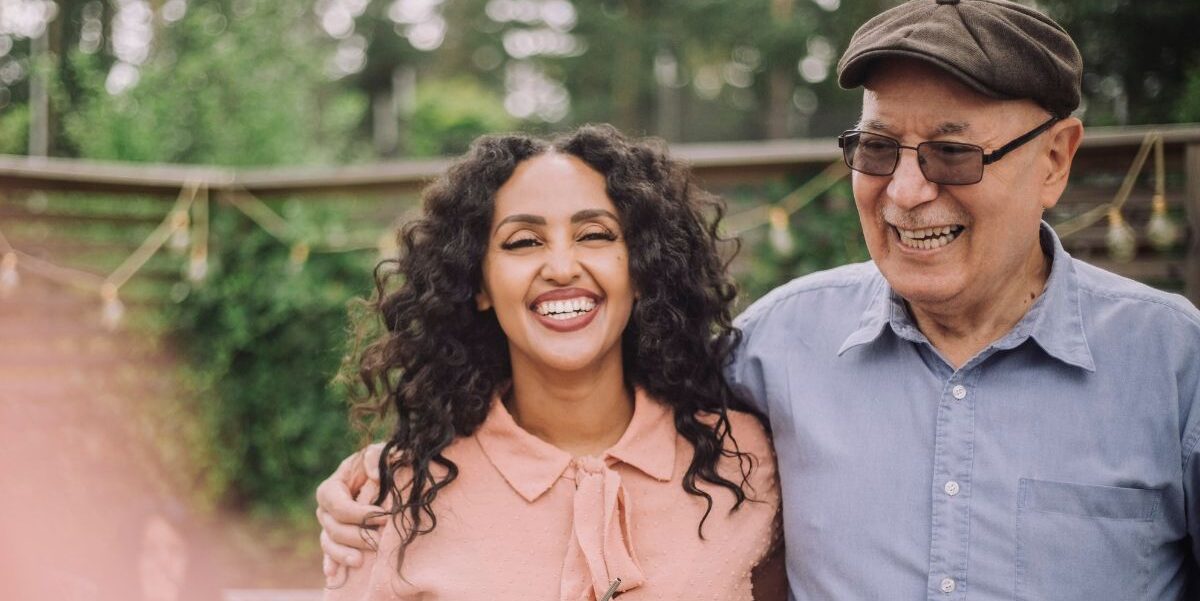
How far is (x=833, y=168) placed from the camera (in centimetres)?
421

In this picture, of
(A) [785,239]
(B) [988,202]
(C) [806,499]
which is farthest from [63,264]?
(B) [988,202]

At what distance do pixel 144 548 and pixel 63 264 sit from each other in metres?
2.44

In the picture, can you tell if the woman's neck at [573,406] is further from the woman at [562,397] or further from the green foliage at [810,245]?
the green foliage at [810,245]

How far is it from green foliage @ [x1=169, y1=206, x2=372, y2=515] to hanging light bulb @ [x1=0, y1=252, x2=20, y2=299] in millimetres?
749

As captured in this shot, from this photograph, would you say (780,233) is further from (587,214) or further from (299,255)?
(299,255)

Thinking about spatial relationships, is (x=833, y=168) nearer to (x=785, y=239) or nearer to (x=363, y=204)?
(x=785, y=239)

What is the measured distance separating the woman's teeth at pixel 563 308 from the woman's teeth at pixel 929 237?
66 centimetres

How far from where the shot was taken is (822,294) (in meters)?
2.32

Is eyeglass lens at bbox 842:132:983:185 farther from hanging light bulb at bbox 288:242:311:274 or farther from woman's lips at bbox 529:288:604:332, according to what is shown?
hanging light bulb at bbox 288:242:311:274

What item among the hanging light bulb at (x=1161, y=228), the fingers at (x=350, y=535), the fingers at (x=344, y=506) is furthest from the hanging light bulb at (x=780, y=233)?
the fingers at (x=350, y=535)

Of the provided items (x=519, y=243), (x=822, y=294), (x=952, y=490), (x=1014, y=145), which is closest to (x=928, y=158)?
(x=1014, y=145)

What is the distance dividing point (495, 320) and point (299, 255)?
2.73 m

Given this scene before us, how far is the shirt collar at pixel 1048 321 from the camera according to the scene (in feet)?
6.27

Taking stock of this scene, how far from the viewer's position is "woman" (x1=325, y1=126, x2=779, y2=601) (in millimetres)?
2115
